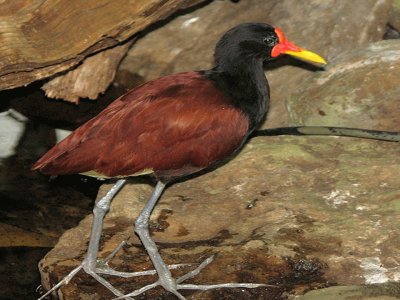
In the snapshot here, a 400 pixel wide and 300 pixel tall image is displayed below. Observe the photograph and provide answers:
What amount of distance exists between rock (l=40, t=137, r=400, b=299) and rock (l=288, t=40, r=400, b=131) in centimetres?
34

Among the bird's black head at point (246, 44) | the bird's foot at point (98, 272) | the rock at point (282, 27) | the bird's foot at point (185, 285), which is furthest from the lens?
the rock at point (282, 27)

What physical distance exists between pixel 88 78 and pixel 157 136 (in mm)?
2327

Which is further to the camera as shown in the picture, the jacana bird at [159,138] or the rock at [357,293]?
the jacana bird at [159,138]

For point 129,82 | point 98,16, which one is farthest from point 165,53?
point 98,16

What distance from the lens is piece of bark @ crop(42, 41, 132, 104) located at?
7.20 meters

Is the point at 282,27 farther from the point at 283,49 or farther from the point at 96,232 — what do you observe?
the point at 96,232

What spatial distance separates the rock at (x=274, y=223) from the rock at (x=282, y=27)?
3.31 feet

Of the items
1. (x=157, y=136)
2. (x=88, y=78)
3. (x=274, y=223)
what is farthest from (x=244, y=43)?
(x=88, y=78)

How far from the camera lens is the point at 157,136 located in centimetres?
511

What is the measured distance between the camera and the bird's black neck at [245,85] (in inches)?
210

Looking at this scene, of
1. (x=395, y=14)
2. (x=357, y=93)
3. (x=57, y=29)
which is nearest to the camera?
(x=57, y=29)

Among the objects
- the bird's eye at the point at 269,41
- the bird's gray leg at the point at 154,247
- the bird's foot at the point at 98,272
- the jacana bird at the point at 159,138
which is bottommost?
the bird's foot at the point at 98,272

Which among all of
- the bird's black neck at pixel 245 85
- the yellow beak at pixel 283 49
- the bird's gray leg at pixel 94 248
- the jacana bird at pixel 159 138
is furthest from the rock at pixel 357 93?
the bird's gray leg at pixel 94 248

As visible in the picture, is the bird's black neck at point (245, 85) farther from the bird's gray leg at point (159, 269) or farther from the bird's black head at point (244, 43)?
the bird's gray leg at point (159, 269)
